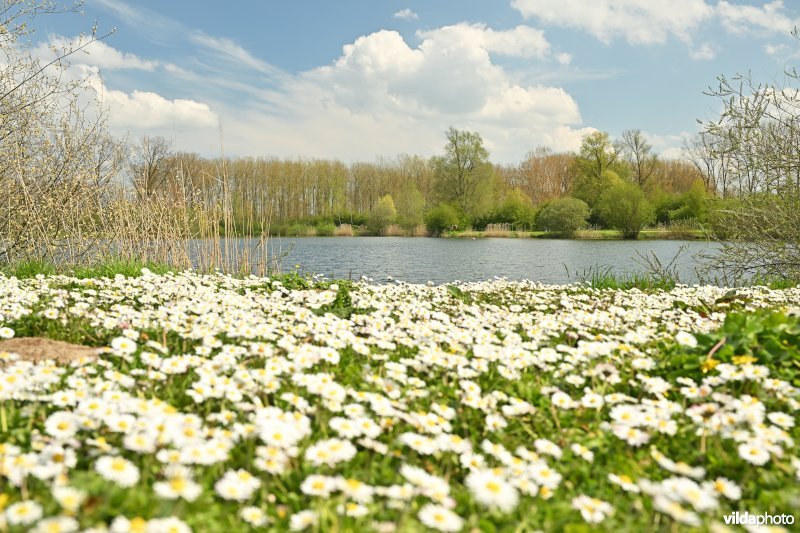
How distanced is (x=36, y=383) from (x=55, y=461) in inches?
34.8

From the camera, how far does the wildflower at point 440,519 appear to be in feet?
4.97

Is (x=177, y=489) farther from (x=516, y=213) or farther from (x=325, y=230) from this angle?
(x=516, y=213)

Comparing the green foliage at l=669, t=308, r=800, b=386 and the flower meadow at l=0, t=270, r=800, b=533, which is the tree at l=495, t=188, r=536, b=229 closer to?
the flower meadow at l=0, t=270, r=800, b=533

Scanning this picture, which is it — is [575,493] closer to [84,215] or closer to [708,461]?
[708,461]

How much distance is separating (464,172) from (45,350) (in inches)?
2103

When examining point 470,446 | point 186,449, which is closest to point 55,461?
point 186,449

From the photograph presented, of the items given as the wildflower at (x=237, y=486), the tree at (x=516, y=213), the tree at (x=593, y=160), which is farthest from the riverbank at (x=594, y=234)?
the wildflower at (x=237, y=486)

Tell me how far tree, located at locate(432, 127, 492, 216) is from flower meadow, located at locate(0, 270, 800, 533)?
50399mm

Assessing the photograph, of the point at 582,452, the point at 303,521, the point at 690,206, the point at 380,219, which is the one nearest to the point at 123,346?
the point at 303,521

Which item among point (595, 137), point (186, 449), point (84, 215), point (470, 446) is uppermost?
point (595, 137)

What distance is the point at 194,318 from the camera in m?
4.02

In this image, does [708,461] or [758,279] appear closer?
[708,461]

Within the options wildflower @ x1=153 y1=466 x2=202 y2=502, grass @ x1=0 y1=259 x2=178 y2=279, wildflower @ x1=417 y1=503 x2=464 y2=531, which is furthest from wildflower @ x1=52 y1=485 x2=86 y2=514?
grass @ x1=0 y1=259 x2=178 y2=279

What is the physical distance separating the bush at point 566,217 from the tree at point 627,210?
210cm
